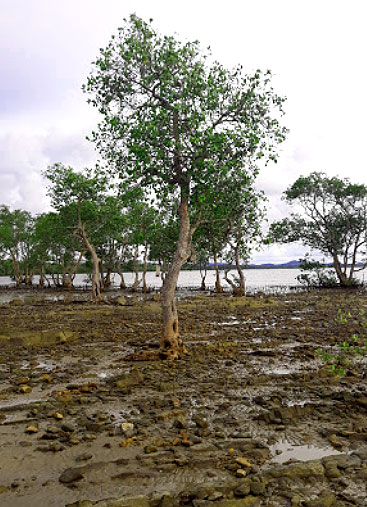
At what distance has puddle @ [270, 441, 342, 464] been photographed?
256 inches

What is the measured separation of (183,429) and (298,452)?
2.08 m

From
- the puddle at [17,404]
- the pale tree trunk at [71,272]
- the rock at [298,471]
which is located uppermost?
the pale tree trunk at [71,272]

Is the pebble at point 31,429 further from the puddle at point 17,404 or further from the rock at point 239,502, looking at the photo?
the rock at point 239,502

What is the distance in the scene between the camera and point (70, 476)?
5.91m

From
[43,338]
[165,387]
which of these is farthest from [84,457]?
[43,338]

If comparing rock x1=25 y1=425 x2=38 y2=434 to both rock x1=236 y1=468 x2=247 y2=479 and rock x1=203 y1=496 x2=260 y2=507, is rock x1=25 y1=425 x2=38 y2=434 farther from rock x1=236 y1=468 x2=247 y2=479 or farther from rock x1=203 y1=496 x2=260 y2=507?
rock x1=203 y1=496 x2=260 y2=507

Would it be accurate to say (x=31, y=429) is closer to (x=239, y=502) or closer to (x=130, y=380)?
(x=130, y=380)

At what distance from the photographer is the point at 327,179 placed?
178 feet

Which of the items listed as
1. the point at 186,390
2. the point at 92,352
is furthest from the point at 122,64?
the point at 186,390

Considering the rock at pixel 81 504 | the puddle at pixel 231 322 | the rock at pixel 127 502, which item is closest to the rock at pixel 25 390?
the rock at pixel 81 504

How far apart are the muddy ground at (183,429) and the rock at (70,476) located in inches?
0.6

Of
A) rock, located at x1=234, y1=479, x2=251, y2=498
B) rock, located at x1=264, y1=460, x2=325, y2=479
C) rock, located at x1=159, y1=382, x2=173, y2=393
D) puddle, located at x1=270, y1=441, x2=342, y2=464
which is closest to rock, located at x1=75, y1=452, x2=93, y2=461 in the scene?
rock, located at x1=234, y1=479, x2=251, y2=498

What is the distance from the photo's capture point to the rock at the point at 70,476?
19.3ft

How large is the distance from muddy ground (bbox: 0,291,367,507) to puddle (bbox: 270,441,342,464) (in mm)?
32
